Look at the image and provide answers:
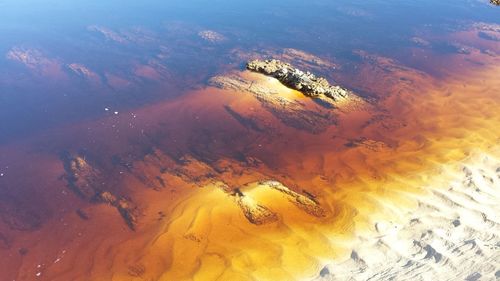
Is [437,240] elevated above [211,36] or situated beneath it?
situated beneath

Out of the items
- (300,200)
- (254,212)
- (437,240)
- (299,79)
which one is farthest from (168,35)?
(437,240)

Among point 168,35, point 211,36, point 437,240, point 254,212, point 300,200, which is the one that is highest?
point 211,36

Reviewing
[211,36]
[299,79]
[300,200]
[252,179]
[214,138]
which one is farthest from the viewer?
[211,36]

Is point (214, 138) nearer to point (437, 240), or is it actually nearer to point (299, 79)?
point (299, 79)

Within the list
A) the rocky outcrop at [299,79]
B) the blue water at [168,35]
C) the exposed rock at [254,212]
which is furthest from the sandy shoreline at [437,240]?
the blue water at [168,35]

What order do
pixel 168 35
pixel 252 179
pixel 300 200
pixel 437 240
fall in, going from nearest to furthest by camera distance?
1. pixel 437 240
2. pixel 300 200
3. pixel 252 179
4. pixel 168 35

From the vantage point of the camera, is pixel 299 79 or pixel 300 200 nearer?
pixel 300 200

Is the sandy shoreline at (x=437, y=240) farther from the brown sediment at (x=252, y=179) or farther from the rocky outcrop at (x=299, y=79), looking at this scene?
the rocky outcrop at (x=299, y=79)
